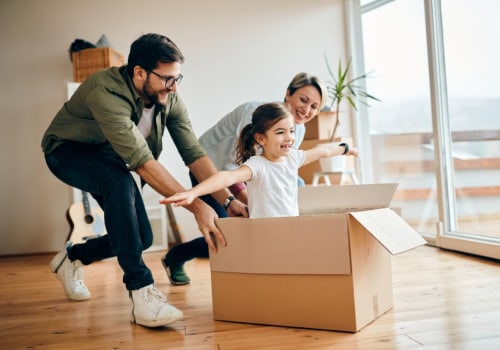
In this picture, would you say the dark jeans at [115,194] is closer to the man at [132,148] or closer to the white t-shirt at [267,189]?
the man at [132,148]

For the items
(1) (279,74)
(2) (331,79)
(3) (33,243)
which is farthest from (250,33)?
(3) (33,243)

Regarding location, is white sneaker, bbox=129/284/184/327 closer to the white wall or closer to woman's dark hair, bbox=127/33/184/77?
woman's dark hair, bbox=127/33/184/77

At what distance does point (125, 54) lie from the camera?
13.8 ft

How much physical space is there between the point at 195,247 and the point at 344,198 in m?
0.70

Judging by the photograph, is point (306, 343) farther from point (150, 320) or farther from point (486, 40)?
point (486, 40)

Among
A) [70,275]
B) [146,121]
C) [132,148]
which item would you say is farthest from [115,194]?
[70,275]

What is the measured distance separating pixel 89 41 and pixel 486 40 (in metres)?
2.89

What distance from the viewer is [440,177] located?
3111mm

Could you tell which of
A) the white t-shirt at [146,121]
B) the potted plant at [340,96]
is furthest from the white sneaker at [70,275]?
the potted plant at [340,96]

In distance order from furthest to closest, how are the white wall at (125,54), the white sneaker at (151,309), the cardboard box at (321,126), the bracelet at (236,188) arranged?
the white wall at (125,54), the cardboard box at (321,126), the bracelet at (236,188), the white sneaker at (151,309)

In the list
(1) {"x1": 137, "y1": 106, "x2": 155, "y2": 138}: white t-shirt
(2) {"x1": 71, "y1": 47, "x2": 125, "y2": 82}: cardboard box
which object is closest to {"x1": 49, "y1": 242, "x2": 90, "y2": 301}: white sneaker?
(1) {"x1": 137, "y1": 106, "x2": 155, "y2": 138}: white t-shirt

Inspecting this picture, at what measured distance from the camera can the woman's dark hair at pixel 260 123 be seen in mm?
1812

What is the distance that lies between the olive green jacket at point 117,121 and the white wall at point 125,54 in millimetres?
2252

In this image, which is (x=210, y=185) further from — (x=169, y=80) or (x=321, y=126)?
(x=321, y=126)
